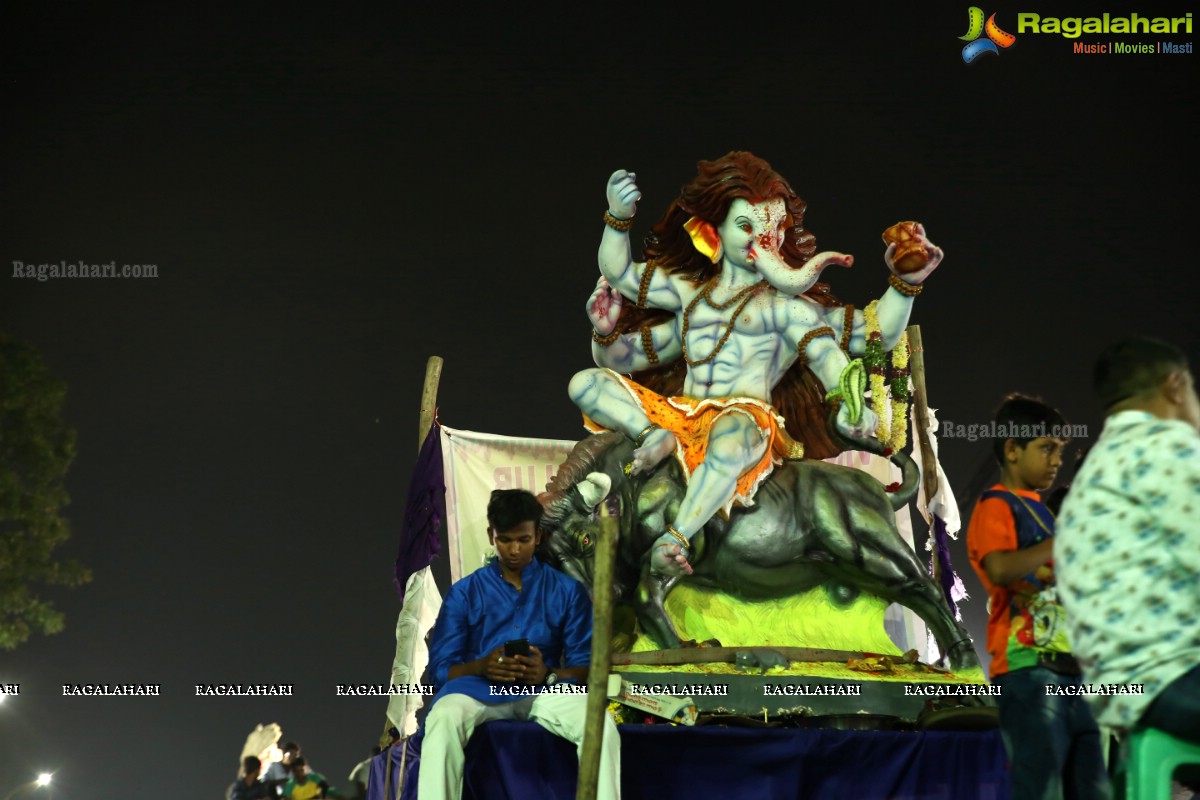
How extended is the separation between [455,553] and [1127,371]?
3997 mm

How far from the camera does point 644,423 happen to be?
572cm

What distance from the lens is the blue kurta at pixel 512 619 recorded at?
458 centimetres

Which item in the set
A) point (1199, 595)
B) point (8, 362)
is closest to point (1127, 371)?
point (1199, 595)

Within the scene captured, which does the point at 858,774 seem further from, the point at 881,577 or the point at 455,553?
the point at 455,553

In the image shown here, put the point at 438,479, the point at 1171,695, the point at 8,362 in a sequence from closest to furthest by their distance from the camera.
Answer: the point at 1171,695
the point at 438,479
the point at 8,362

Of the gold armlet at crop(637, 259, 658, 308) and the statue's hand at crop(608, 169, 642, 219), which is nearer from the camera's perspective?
the statue's hand at crop(608, 169, 642, 219)

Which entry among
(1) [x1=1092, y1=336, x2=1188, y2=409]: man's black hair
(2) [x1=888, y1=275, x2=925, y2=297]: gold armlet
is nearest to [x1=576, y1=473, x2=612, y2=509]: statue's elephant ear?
(2) [x1=888, y1=275, x2=925, y2=297]: gold armlet

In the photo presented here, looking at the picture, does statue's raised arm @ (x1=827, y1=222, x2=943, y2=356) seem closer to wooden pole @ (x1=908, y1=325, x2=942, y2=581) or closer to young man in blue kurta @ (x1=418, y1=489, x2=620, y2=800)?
wooden pole @ (x1=908, y1=325, x2=942, y2=581)

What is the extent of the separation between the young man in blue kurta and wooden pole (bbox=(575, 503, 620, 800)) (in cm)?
23

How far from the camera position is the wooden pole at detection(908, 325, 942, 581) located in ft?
21.5

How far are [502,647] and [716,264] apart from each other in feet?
7.48

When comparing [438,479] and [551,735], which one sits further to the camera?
[438,479]

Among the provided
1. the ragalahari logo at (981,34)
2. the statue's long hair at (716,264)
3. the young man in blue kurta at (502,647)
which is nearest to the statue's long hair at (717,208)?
the statue's long hair at (716,264)

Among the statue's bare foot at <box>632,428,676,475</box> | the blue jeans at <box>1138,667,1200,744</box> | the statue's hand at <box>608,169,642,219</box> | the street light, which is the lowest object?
the street light
